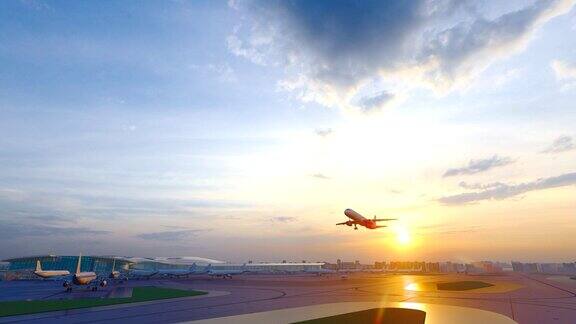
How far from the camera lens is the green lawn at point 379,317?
29.9 meters

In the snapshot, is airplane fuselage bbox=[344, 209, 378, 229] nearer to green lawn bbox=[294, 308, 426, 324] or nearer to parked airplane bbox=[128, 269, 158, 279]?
green lawn bbox=[294, 308, 426, 324]

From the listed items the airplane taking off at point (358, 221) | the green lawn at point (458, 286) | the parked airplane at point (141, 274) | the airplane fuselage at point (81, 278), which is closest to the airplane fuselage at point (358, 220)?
the airplane taking off at point (358, 221)

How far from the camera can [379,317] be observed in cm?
3222

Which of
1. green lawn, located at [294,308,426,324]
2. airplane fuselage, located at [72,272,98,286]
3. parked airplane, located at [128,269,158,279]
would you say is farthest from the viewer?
parked airplane, located at [128,269,158,279]

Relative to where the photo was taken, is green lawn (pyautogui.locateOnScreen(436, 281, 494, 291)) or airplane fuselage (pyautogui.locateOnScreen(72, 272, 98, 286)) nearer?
green lawn (pyautogui.locateOnScreen(436, 281, 494, 291))

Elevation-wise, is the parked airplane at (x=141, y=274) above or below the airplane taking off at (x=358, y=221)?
below

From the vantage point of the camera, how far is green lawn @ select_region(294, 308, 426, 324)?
2994 centimetres

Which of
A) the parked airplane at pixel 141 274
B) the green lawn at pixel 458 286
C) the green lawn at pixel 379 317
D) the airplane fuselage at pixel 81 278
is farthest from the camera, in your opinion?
the parked airplane at pixel 141 274

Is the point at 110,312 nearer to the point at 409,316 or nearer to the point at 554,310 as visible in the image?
the point at 409,316

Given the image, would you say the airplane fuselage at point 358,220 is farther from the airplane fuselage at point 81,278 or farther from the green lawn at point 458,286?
the airplane fuselage at point 81,278

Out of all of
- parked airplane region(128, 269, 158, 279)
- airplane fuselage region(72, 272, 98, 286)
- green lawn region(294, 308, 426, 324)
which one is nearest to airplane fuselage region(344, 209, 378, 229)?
green lawn region(294, 308, 426, 324)

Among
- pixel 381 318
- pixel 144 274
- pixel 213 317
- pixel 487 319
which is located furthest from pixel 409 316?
pixel 144 274

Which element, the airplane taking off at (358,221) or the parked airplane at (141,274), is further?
the parked airplane at (141,274)

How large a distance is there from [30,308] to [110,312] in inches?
546
